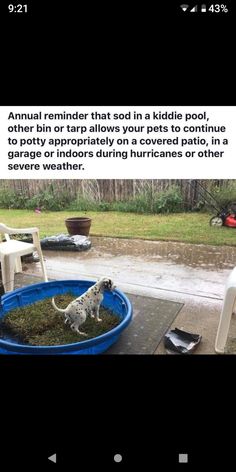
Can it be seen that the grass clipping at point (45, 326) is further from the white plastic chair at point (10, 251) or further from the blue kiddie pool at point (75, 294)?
the white plastic chair at point (10, 251)

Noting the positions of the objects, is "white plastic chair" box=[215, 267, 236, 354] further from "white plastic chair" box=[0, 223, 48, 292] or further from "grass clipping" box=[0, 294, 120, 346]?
"white plastic chair" box=[0, 223, 48, 292]

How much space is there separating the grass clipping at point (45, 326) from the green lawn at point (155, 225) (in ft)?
1.84

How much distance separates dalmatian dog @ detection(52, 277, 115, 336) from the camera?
119 centimetres

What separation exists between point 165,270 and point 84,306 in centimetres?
78

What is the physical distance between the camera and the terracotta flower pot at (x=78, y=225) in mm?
2023

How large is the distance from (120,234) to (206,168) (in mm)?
1427

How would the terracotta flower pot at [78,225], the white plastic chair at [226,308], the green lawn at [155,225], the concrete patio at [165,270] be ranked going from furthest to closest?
1. the terracotta flower pot at [78,225]
2. the green lawn at [155,225]
3. the concrete patio at [165,270]
4. the white plastic chair at [226,308]

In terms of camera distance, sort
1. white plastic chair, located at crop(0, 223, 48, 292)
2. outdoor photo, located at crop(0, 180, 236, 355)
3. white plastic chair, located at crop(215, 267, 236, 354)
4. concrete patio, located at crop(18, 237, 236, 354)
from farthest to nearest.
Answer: white plastic chair, located at crop(0, 223, 48, 292) < concrete patio, located at crop(18, 237, 236, 354) < outdoor photo, located at crop(0, 180, 236, 355) < white plastic chair, located at crop(215, 267, 236, 354)

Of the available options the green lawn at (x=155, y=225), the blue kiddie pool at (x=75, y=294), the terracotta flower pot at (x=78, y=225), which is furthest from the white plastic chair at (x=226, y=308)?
the terracotta flower pot at (x=78, y=225)

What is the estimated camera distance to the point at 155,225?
1935 millimetres
